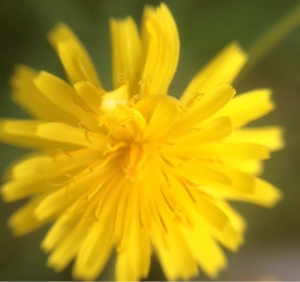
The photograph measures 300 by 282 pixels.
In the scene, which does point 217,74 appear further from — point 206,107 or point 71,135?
point 71,135

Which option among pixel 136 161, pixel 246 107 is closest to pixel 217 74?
pixel 246 107

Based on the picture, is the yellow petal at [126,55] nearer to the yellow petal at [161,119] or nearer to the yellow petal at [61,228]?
the yellow petal at [161,119]

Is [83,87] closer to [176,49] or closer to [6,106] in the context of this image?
[176,49]

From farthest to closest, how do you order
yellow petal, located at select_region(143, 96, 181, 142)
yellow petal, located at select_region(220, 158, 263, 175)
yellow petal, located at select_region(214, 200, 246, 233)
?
yellow petal, located at select_region(214, 200, 246, 233) → yellow petal, located at select_region(220, 158, 263, 175) → yellow petal, located at select_region(143, 96, 181, 142)

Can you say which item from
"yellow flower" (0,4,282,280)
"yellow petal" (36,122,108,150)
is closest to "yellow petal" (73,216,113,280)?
"yellow flower" (0,4,282,280)

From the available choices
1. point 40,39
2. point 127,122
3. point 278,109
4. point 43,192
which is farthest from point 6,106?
point 278,109

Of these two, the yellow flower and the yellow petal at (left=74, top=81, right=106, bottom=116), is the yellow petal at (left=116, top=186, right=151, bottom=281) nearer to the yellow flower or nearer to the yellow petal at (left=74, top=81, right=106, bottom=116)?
the yellow flower
